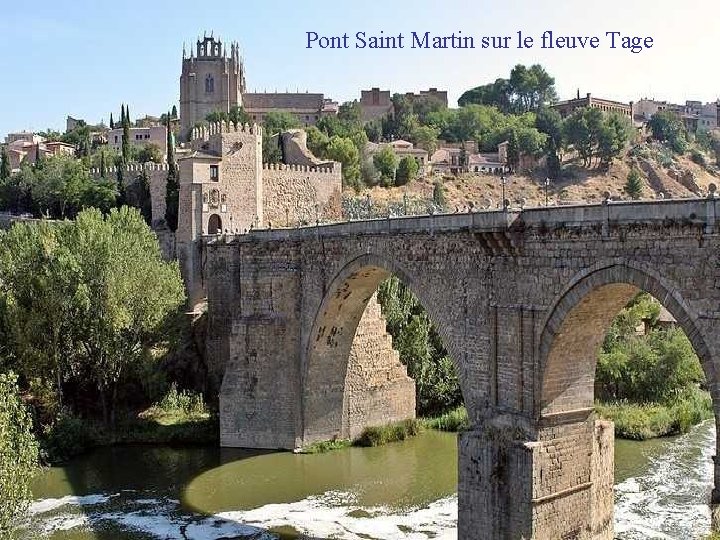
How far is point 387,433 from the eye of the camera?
25188 mm

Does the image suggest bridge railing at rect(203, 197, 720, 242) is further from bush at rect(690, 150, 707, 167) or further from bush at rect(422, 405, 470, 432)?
bush at rect(690, 150, 707, 167)

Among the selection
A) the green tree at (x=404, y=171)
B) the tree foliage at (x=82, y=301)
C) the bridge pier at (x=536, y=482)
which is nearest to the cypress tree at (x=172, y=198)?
the tree foliage at (x=82, y=301)

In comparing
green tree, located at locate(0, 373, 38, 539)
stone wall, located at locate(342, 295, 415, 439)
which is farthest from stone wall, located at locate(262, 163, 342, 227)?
green tree, located at locate(0, 373, 38, 539)

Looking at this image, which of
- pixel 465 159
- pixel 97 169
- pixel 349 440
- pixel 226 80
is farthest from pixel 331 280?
pixel 226 80

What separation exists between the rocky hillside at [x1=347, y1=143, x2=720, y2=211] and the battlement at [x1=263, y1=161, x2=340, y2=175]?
8.71m

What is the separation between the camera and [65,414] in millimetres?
24797

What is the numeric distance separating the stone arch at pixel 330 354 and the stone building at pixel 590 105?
217ft

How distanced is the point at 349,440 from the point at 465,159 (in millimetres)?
45882

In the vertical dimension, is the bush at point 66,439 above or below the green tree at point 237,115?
below

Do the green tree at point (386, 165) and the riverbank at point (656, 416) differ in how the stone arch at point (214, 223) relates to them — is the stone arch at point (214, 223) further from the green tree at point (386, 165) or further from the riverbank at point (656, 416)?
the green tree at point (386, 165)

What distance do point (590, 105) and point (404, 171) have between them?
39339 mm

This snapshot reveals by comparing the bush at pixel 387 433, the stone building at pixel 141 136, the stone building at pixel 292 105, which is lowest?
the bush at pixel 387 433

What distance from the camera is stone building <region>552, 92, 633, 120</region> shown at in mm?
87500

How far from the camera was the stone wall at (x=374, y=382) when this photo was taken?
25.2 m
